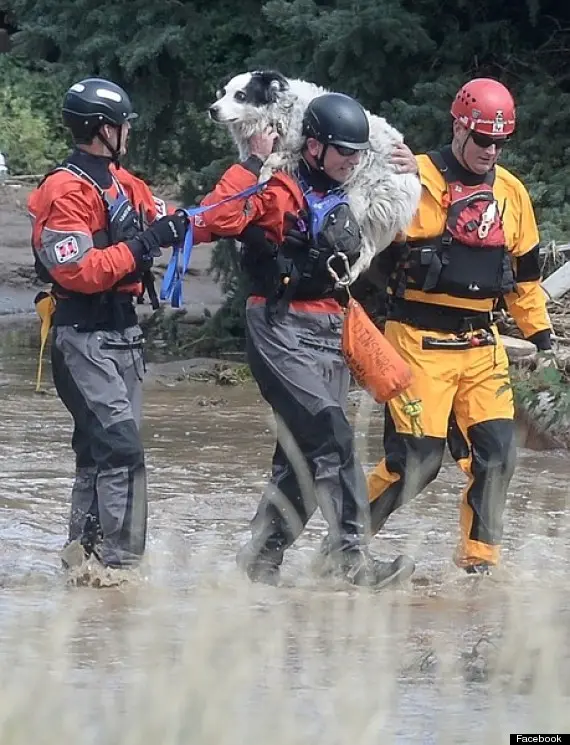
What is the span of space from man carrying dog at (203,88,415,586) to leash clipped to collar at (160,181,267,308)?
19 millimetres

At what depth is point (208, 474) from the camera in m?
8.90

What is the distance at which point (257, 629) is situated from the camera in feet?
16.9

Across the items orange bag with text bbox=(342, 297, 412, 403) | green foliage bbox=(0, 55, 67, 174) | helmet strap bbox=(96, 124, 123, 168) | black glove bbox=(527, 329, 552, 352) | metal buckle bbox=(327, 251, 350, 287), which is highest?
helmet strap bbox=(96, 124, 123, 168)

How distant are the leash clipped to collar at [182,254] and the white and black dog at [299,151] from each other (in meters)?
0.14

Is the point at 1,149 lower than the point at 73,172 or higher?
lower

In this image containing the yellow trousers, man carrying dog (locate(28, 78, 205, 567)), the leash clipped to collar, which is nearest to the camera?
the leash clipped to collar

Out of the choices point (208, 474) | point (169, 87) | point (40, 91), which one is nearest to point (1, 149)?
point (40, 91)

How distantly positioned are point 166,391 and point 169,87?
7.50 feet

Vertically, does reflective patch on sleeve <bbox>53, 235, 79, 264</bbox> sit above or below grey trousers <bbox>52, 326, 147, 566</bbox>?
above

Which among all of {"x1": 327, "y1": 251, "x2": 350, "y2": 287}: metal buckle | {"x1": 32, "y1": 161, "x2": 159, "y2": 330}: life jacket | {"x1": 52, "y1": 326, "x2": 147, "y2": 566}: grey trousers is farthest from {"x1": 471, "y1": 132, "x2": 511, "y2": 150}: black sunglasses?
{"x1": 52, "y1": 326, "x2": 147, "y2": 566}: grey trousers

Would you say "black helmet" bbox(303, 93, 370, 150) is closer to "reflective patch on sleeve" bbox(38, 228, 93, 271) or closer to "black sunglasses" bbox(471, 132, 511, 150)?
"black sunglasses" bbox(471, 132, 511, 150)

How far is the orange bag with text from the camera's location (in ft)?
19.7

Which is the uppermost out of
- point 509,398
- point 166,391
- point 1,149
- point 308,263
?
point 308,263

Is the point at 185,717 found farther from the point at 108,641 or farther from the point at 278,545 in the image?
the point at 278,545
